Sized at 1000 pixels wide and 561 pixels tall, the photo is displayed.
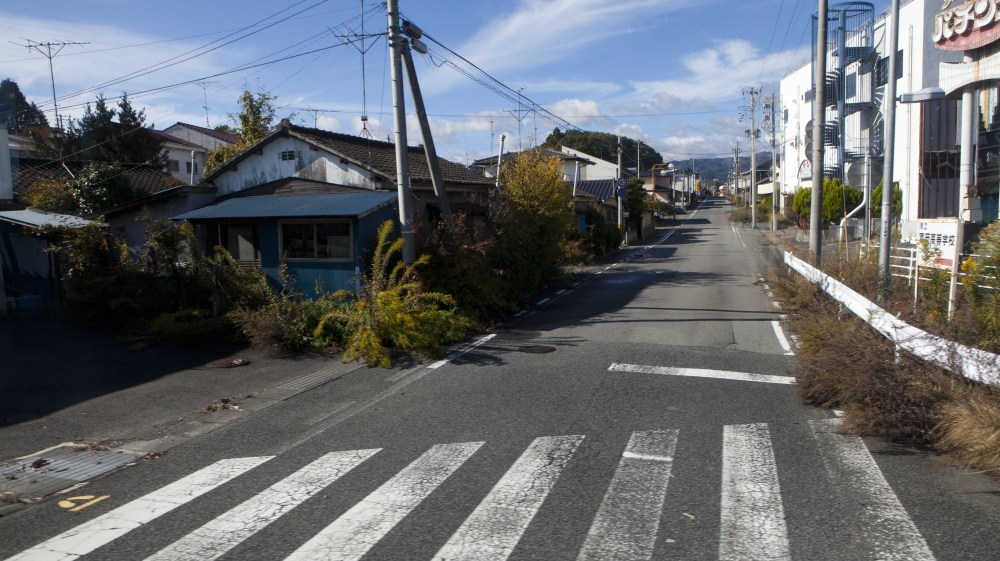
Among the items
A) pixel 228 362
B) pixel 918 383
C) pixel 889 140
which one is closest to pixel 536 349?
pixel 228 362

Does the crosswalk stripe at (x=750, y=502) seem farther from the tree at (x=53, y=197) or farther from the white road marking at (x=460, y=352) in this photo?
the tree at (x=53, y=197)

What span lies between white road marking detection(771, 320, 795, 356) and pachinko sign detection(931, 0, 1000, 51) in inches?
510

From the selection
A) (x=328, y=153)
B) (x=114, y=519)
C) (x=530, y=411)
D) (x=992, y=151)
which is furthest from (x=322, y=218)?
(x=992, y=151)

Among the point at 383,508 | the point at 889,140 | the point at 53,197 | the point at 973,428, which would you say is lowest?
the point at 383,508

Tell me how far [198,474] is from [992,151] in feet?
98.3

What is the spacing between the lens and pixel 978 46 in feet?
66.3

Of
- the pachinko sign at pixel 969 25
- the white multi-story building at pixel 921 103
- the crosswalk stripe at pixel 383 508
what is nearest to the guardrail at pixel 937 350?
the crosswalk stripe at pixel 383 508

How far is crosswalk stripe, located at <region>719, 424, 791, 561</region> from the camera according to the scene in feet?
14.1

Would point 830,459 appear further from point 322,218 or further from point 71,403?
point 322,218

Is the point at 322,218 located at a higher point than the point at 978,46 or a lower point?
lower

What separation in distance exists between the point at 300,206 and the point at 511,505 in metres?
11.2

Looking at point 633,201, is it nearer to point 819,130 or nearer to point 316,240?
point 819,130

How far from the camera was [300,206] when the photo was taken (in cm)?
1485

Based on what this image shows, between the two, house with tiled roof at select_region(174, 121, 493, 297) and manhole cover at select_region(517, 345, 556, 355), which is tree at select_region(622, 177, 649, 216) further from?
manhole cover at select_region(517, 345, 556, 355)
